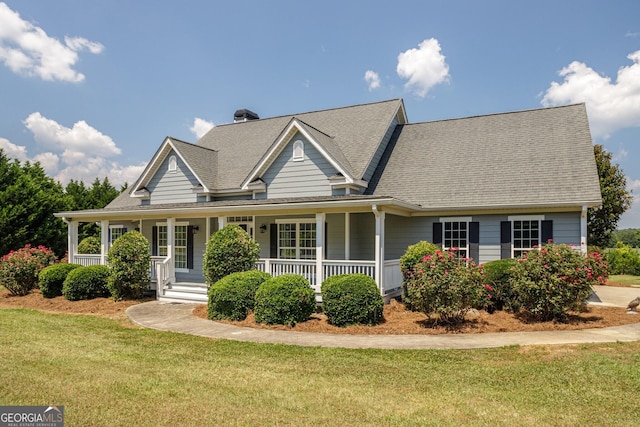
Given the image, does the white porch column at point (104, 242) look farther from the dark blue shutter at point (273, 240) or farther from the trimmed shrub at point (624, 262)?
the trimmed shrub at point (624, 262)

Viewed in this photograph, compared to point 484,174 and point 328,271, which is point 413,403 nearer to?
point 328,271

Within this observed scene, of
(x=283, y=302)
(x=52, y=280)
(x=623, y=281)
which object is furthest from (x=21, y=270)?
(x=623, y=281)

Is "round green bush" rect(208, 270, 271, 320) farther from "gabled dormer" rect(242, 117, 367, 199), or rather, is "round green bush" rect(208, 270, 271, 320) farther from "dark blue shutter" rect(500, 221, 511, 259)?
"dark blue shutter" rect(500, 221, 511, 259)

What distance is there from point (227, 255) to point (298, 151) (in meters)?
5.00

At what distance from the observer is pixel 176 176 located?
62.1 ft

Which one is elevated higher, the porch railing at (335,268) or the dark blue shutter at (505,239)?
the dark blue shutter at (505,239)

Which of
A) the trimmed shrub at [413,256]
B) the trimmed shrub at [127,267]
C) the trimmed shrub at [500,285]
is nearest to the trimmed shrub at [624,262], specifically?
the trimmed shrub at [500,285]

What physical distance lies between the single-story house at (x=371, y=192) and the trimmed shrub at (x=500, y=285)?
1.78 metres

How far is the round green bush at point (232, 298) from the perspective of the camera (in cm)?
1134

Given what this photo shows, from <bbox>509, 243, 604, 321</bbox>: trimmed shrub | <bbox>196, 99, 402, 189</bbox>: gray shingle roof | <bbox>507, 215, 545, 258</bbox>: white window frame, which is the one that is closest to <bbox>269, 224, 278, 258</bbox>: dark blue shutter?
<bbox>196, 99, 402, 189</bbox>: gray shingle roof

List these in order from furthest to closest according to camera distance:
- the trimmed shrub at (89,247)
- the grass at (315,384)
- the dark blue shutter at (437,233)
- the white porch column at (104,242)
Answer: the trimmed shrub at (89,247), the white porch column at (104,242), the dark blue shutter at (437,233), the grass at (315,384)

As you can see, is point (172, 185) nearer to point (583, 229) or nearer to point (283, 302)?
point (283, 302)

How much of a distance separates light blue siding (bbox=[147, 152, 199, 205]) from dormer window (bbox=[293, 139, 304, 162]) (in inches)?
197

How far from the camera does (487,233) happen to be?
14.1 m
